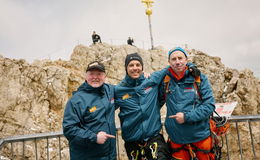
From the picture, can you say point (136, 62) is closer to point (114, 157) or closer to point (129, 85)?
point (129, 85)

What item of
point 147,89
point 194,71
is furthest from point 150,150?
point 194,71

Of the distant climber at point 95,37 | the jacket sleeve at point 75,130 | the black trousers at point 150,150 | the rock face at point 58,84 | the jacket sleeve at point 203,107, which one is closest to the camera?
the jacket sleeve at point 75,130

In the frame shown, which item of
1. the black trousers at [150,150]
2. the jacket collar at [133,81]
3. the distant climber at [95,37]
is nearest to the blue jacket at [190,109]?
the black trousers at [150,150]

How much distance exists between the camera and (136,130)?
9.55 feet

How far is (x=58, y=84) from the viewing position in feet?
50.9

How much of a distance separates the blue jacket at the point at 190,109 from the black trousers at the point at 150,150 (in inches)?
9.9

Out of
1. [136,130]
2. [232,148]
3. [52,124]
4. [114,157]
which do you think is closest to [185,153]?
[136,130]

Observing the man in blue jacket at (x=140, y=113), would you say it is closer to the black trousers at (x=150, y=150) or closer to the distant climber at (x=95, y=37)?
the black trousers at (x=150, y=150)

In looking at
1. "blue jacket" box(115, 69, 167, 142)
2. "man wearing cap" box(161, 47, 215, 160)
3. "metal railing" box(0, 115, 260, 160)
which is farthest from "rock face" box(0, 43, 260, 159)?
"man wearing cap" box(161, 47, 215, 160)

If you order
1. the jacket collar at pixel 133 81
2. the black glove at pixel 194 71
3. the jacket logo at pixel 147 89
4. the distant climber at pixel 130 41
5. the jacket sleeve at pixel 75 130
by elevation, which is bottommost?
the jacket sleeve at pixel 75 130

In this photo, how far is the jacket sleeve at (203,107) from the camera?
268cm

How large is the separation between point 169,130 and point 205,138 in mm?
558

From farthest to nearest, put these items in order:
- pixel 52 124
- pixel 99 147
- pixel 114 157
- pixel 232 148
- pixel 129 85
Answer: 1. pixel 232 148
2. pixel 52 124
3. pixel 129 85
4. pixel 114 157
5. pixel 99 147

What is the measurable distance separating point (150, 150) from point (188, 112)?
823mm
